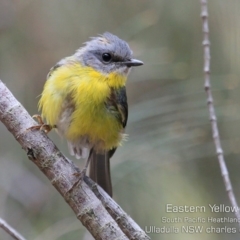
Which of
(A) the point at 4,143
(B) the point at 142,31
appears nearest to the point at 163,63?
(B) the point at 142,31

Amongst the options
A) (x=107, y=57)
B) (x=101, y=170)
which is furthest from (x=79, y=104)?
(x=101, y=170)

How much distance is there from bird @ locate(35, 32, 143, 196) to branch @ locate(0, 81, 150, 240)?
394mm

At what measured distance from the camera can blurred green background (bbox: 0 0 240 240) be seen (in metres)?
3.52

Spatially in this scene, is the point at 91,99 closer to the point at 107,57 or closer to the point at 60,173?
the point at 107,57

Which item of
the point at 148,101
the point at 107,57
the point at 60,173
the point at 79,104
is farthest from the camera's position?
the point at 148,101

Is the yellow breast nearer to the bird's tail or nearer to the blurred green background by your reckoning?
the bird's tail

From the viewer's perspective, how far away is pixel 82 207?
91.8 inches

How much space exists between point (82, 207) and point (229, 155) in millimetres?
1618

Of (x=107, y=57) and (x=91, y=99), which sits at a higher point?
(x=107, y=57)

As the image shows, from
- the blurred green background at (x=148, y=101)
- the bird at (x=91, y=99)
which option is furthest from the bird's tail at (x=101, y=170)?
the blurred green background at (x=148, y=101)

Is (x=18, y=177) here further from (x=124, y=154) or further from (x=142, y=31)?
(x=142, y=31)

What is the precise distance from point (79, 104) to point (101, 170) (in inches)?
26.4

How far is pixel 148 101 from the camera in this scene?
12.1 ft

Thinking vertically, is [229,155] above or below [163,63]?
below
